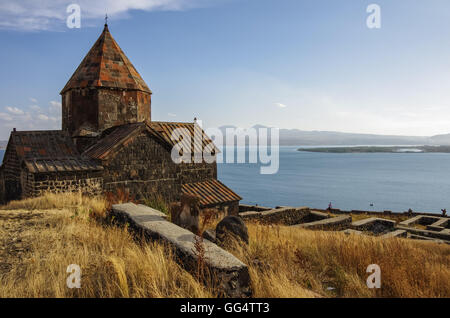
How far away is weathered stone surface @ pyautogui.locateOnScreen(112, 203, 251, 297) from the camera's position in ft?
11.6

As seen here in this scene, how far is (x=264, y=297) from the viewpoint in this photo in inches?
135

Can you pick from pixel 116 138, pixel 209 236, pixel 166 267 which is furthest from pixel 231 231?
pixel 116 138

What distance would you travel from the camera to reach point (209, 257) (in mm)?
3826

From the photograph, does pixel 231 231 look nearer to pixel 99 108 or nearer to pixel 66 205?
pixel 66 205

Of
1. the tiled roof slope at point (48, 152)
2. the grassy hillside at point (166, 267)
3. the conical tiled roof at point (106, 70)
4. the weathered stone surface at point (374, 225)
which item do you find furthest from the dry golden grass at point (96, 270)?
the weathered stone surface at point (374, 225)

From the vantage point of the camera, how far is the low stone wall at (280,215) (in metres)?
17.6

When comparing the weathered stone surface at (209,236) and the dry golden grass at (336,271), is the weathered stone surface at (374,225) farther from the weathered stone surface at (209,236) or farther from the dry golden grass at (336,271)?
the weathered stone surface at (209,236)

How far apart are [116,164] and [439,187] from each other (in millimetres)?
96415

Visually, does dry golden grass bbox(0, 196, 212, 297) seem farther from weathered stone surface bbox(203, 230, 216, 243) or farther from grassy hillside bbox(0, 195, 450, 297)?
weathered stone surface bbox(203, 230, 216, 243)

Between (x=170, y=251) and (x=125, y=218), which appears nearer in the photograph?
(x=170, y=251)

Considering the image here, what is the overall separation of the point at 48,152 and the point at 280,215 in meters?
13.0

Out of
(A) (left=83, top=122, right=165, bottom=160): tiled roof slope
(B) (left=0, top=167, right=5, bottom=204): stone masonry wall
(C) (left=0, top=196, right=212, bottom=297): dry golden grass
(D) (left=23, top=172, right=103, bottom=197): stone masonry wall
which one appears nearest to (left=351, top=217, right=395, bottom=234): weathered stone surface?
(A) (left=83, top=122, right=165, bottom=160): tiled roof slope

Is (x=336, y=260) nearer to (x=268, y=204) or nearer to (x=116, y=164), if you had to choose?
(x=116, y=164)
